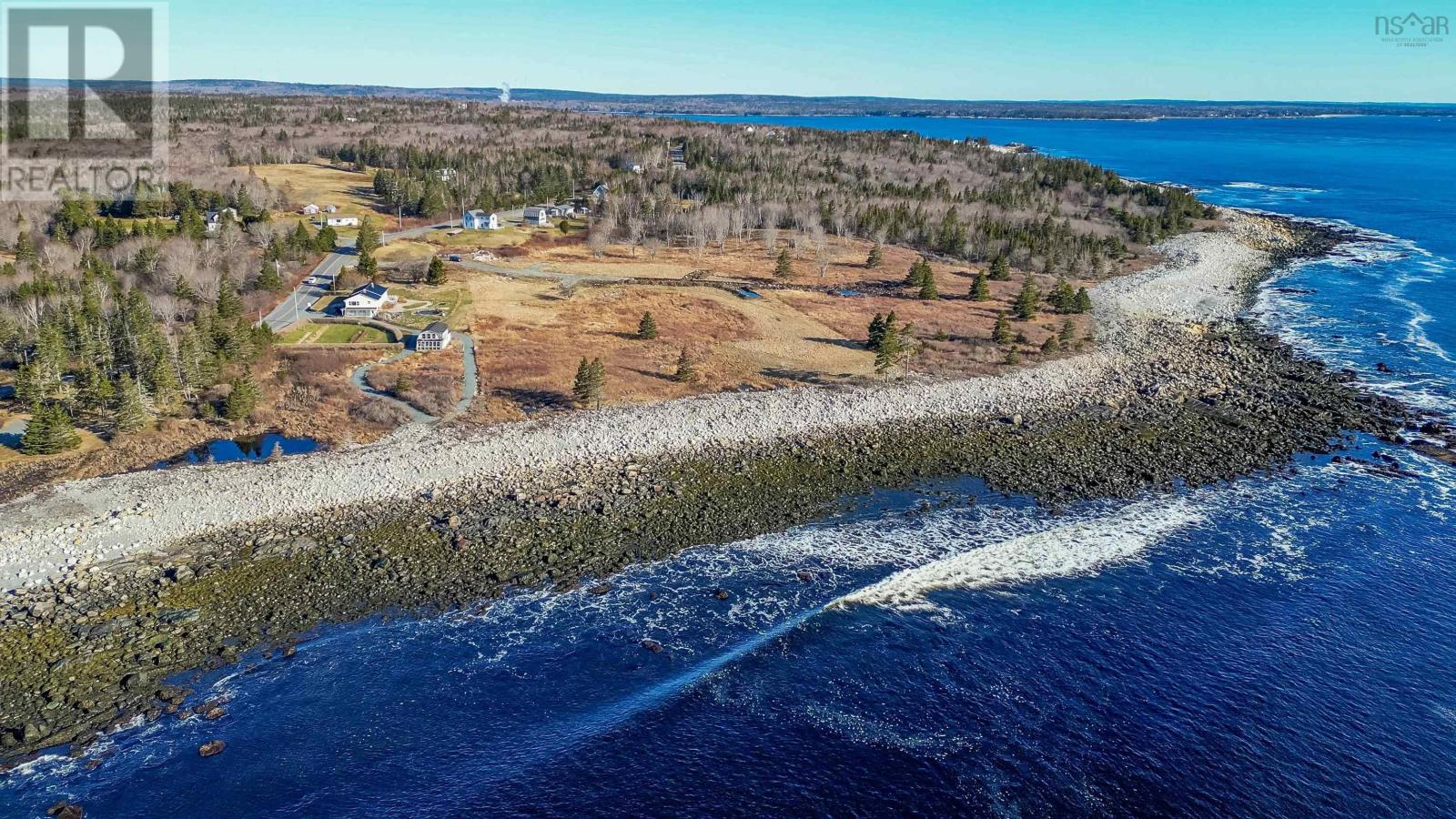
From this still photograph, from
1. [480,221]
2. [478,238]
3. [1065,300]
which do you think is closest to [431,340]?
[478,238]

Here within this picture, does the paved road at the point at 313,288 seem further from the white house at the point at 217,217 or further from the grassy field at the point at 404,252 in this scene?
the white house at the point at 217,217

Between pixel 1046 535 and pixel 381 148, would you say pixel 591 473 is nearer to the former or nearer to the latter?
pixel 1046 535

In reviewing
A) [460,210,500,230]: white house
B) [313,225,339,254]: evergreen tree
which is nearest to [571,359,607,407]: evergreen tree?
[313,225,339,254]: evergreen tree

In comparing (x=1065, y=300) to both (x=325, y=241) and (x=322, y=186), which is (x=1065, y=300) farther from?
(x=322, y=186)

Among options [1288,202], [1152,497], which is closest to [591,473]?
[1152,497]

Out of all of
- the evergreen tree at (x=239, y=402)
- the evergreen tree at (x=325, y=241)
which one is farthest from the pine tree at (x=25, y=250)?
the evergreen tree at (x=239, y=402)

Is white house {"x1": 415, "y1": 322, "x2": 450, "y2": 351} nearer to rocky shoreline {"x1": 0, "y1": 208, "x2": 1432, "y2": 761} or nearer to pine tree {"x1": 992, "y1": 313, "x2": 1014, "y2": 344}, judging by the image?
rocky shoreline {"x1": 0, "y1": 208, "x2": 1432, "y2": 761}
